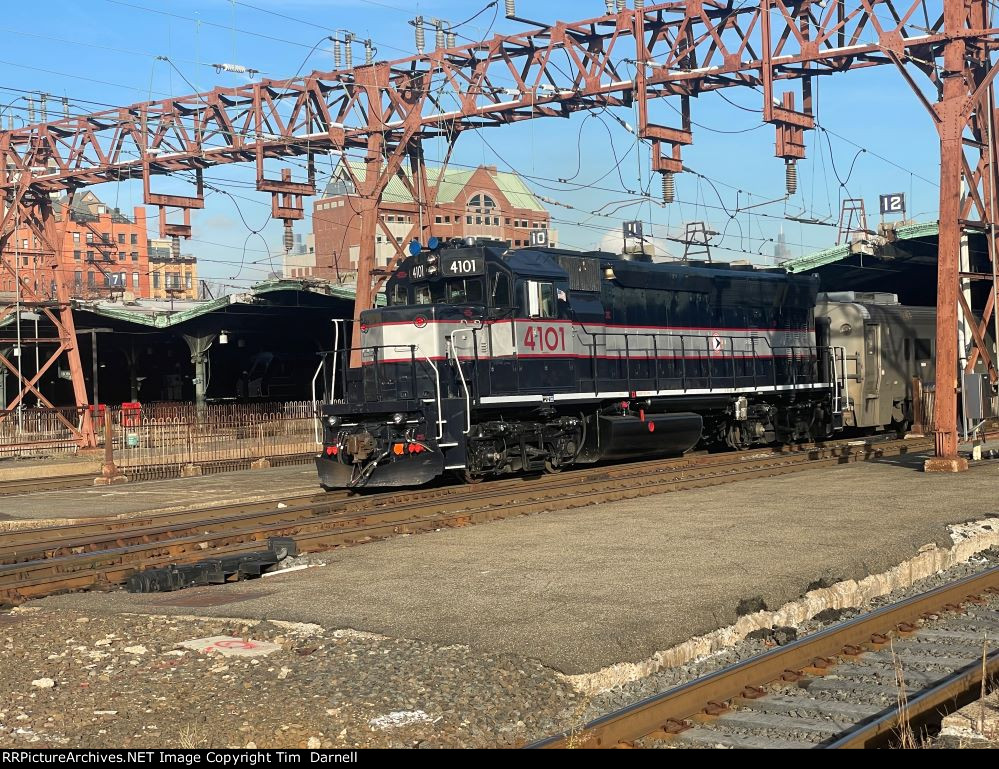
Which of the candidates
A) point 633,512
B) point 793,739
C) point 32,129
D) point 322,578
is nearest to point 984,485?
point 633,512

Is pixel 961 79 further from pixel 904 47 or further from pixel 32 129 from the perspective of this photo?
pixel 32 129

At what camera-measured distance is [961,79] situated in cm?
1761

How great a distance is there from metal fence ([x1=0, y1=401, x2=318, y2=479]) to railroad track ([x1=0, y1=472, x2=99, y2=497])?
1105mm

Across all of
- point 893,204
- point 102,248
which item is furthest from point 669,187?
point 102,248

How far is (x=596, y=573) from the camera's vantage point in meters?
10.0

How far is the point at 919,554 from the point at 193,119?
24969mm

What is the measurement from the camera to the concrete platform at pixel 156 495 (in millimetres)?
18016

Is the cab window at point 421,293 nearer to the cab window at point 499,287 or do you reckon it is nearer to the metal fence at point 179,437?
the cab window at point 499,287

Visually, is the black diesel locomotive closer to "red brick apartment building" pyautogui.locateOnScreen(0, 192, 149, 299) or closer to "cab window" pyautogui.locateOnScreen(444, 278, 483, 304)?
"cab window" pyautogui.locateOnScreen(444, 278, 483, 304)

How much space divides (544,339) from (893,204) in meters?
47.5

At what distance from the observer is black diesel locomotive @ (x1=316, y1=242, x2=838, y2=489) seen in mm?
17469

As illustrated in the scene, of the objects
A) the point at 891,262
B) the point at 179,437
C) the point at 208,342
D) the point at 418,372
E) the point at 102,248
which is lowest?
the point at 179,437

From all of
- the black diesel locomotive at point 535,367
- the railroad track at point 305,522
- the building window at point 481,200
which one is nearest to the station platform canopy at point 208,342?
the black diesel locomotive at point 535,367

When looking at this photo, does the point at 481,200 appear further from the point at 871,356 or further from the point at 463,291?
the point at 463,291
